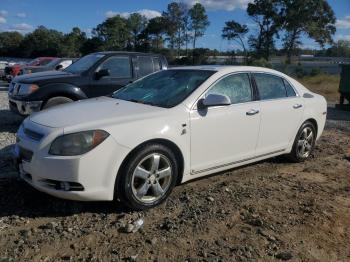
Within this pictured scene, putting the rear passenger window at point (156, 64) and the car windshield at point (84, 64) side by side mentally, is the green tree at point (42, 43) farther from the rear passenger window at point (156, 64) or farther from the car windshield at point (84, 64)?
the rear passenger window at point (156, 64)

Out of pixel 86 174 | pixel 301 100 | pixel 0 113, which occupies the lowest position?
pixel 0 113

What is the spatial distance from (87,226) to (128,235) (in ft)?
1.42

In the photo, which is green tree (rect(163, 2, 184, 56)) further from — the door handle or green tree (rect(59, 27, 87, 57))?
the door handle

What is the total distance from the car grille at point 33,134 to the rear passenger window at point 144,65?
511cm

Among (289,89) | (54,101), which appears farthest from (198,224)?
(54,101)

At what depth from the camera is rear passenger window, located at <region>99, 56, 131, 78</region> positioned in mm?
9109

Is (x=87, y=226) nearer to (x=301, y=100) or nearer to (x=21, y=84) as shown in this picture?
(x=301, y=100)

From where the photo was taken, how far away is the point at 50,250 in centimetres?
364

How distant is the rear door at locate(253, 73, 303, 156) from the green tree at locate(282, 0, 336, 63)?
52292 millimetres

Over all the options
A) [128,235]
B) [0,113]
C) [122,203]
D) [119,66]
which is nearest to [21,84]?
[119,66]

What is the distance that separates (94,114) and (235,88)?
1.93 meters

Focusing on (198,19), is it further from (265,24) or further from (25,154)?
(25,154)

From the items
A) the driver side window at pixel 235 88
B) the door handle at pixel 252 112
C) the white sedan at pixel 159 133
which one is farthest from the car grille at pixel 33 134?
the door handle at pixel 252 112

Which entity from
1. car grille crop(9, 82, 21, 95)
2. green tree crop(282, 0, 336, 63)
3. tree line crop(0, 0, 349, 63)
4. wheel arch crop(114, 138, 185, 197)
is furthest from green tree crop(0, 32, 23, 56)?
wheel arch crop(114, 138, 185, 197)
